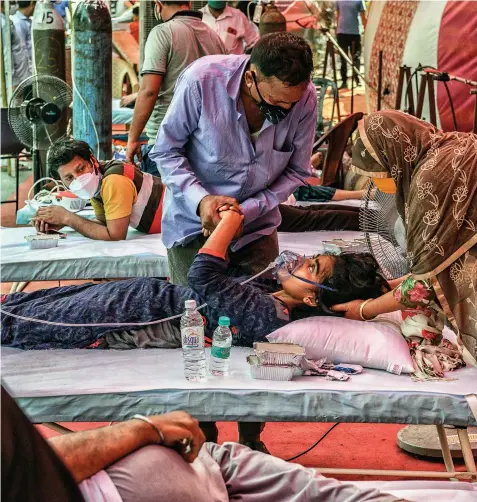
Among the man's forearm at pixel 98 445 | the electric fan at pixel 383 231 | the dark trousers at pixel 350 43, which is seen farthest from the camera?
the dark trousers at pixel 350 43

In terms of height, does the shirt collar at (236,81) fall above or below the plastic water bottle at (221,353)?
above

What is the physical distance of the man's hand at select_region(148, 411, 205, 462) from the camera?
2107mm

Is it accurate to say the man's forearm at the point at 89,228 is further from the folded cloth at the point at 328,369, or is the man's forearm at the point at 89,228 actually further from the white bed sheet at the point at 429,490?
the white bed sheet at the point at 429,490

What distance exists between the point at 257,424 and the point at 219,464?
114cm

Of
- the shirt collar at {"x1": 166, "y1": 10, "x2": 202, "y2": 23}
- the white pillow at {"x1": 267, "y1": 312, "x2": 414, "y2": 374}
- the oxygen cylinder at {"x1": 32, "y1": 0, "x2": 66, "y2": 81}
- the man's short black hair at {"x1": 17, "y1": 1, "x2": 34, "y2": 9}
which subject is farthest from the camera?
the man's short black hair at {"x1": 17, "y1": 1, "x2": 34, "y2": 9}

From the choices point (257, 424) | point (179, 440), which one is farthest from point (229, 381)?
point (179, 440)

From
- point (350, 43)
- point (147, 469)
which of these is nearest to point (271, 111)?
point (147, 469)

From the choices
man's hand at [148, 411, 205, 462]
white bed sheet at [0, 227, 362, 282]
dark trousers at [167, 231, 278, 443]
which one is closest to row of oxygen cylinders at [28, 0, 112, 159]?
white bed sheet at [0, 227, 362, 282]

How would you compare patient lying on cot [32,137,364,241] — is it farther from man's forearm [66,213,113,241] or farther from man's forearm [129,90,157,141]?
man's forearm [129,90,157,141]

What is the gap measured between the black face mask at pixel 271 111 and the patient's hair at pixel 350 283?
0.56 m

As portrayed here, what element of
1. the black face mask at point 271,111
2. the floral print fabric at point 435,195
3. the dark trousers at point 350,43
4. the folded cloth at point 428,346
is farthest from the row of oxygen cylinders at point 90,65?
the dark trousers at point 350,43

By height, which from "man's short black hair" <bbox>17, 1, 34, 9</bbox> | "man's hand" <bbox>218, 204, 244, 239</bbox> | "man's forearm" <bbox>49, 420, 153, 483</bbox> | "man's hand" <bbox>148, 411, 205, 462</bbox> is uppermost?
"man's short black hair" <bbox>17, 1, 34, 9</bbox>

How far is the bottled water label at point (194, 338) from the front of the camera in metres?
3.29

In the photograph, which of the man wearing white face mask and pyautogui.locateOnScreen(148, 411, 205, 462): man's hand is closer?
pyautogui.locateOnScreen(148, 411, 205, 462): man's hand
